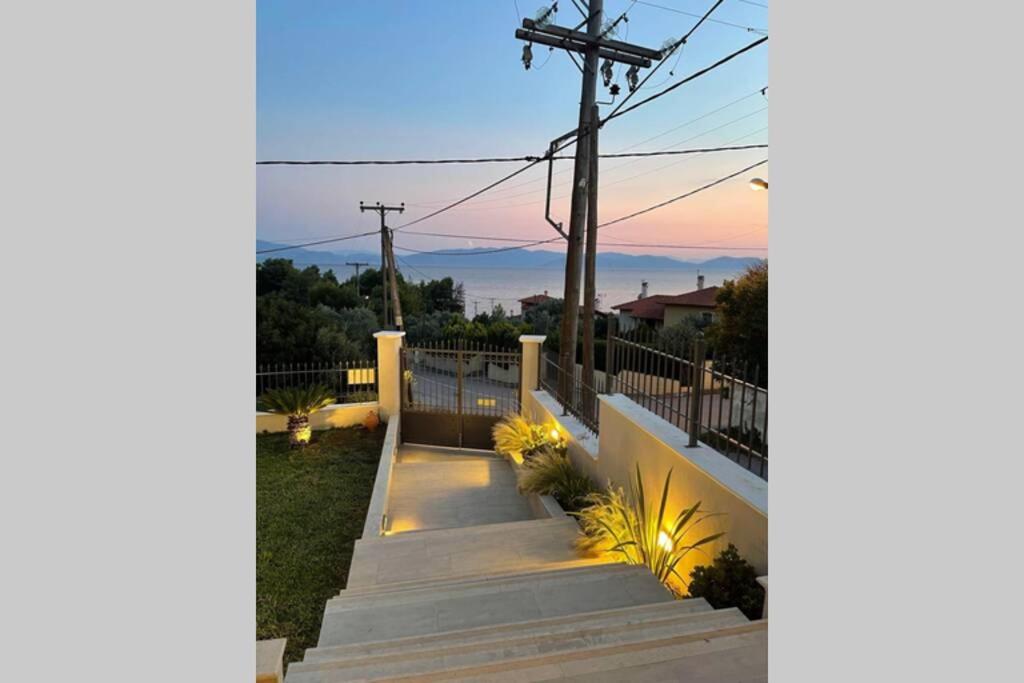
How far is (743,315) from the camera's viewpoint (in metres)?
13.8

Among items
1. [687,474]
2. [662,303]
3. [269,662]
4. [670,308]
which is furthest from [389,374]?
[662,303]

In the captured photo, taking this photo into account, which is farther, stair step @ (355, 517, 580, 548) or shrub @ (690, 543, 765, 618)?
stair step @ (355, 517, 580, 548)

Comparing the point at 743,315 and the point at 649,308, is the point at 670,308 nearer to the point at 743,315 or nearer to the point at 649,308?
the point at 649,308

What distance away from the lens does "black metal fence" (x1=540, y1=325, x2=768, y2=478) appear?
3.39 meters

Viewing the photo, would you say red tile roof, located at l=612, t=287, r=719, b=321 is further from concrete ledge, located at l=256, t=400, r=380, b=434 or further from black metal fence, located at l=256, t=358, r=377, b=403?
concrete ledge, located at l=256, t=400, r=380, b=434

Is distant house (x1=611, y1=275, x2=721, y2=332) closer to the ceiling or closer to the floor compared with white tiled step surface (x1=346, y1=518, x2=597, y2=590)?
closer to the ceiling

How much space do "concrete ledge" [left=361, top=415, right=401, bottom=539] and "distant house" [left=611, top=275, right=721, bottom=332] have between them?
17.9 meters

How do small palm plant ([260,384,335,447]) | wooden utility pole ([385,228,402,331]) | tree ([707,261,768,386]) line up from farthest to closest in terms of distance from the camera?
wooden utility pole ([385,228,402,331]) → tree ([707,261,768,386]) → small palm plant ([260,384,335,447])

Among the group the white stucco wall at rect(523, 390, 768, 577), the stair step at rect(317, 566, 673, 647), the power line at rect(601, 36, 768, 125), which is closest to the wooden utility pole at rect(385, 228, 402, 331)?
the power line at rect(601, 36, 768, 125)

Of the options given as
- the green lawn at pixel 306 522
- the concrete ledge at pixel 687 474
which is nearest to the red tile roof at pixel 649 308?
the green lawn at pixel 306 522

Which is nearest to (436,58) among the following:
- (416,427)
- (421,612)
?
(416,427)

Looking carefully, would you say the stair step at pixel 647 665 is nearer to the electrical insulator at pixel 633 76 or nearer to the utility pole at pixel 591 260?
the utility pole at pixel 591 260
